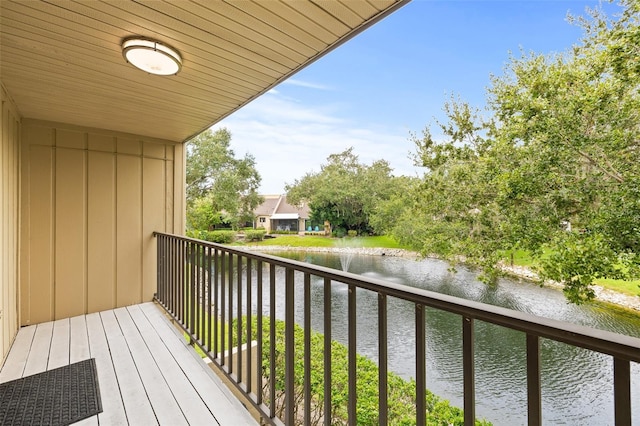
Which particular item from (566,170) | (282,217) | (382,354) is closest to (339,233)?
(282,217)

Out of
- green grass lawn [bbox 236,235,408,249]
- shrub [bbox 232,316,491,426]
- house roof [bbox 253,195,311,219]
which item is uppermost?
house roof [bbox 253,195,311,219]

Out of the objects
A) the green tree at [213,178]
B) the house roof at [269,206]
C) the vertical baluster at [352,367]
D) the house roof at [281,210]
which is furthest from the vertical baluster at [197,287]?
the house roof at [269,206]

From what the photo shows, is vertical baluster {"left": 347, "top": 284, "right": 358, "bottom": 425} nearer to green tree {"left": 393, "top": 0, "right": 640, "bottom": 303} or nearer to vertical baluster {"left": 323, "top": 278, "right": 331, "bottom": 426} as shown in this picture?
vertical baluster {"left": 323, "top": 278, "right": 331, "bottom": 426}

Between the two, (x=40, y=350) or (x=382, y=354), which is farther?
(x=40, y=350)

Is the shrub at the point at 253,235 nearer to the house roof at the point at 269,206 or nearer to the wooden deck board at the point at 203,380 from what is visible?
the house roof at the point at 269,206

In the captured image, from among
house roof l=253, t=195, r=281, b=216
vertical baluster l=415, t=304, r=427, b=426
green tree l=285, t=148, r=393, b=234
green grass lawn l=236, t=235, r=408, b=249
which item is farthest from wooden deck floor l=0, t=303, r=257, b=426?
house roof l=253, t=195, r=281, b=216

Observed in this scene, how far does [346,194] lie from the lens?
19.2 metres

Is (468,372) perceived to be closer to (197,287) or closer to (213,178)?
(197,287)

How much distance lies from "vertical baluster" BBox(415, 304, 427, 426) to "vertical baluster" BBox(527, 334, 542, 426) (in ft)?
0.91

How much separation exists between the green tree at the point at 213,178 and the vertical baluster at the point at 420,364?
45.1ft

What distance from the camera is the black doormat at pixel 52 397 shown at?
5.57ft

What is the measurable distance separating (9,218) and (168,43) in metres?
2.07

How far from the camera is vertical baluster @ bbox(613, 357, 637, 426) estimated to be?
0.54 metres

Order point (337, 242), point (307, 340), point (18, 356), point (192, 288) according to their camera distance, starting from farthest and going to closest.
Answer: point (337, 242), point (192, 288), point (18, 356), point (307, 340)
